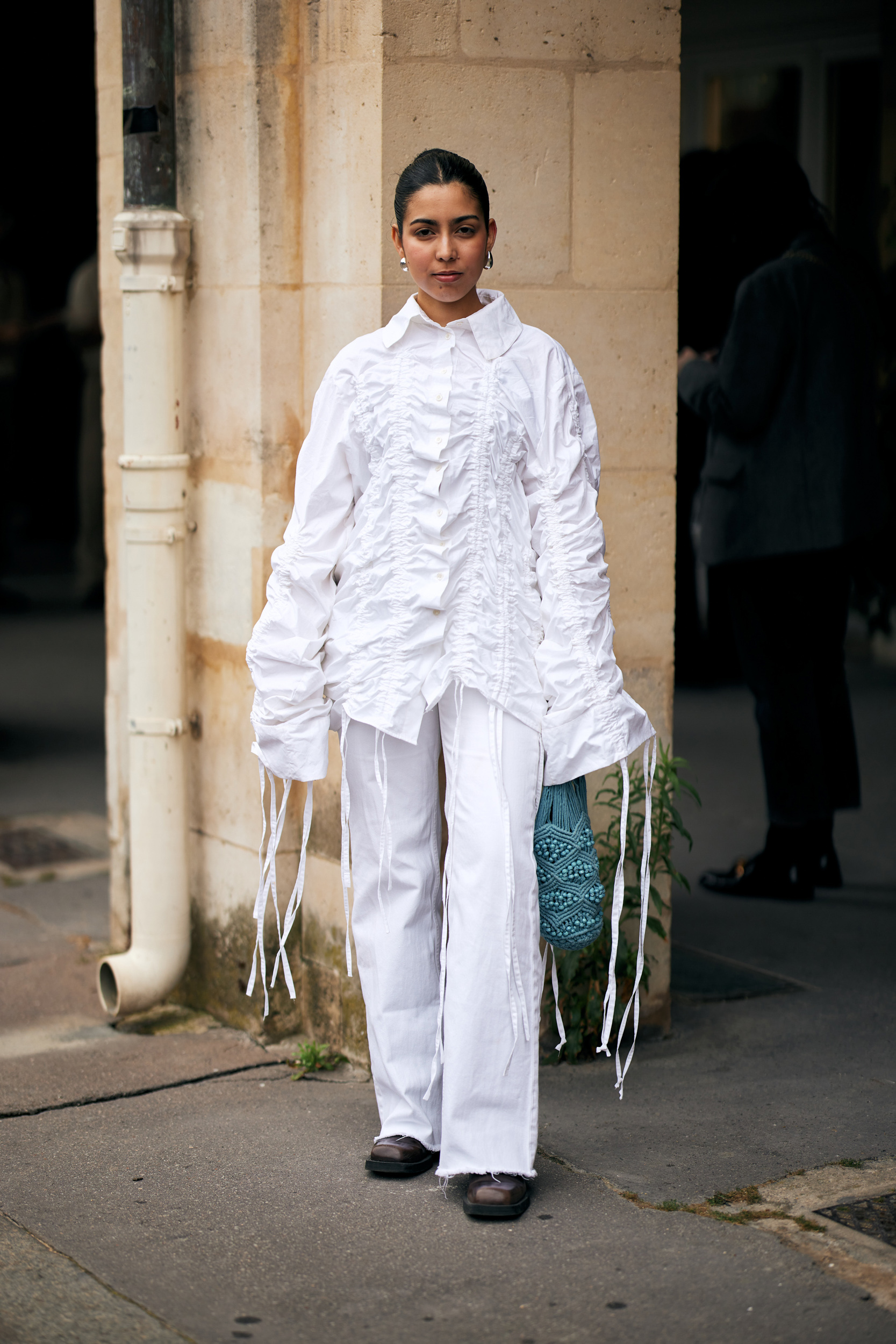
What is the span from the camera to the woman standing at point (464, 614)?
3475 mm

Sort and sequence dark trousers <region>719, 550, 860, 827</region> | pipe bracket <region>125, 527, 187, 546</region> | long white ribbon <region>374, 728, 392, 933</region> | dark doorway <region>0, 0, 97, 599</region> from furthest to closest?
dark doorway <region>0, 0, 97, 599</region> → dark trousers <region>719, 550, 860, 827</region> → pipe bracket <region>125, 527, 187, 546</region> → long white ribbon <region>374, 728, 392, 933</region>

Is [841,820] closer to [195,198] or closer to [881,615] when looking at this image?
[881,615]

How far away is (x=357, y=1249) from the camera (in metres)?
3.40

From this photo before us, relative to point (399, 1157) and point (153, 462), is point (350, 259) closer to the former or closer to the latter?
point (153, 462)

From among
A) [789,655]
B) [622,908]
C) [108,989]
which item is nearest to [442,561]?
[622,908]

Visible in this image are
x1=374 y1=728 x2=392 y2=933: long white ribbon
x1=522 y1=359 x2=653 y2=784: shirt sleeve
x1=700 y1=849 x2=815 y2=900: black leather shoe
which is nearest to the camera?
x1=522 y1=359 x2=653 y2=784: shirt sleeve

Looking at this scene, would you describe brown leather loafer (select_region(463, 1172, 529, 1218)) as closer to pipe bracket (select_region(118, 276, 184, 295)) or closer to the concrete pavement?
the concrete pavement

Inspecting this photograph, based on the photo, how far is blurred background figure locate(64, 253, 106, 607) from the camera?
448 inches

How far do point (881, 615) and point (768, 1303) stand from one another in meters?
5.65

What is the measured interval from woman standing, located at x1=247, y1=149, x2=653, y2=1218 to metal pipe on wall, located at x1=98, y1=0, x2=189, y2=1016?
1.10 m

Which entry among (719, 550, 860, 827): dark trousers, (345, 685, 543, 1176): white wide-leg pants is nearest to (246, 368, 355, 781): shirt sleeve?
(345, 685, 543, 1176): white wide-leg pants

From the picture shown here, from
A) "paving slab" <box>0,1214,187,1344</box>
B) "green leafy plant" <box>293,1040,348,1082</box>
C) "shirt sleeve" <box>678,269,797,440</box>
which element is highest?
"shirt sleeve" <box>678,269,797,440</box>

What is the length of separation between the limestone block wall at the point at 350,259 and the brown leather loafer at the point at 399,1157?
0.59 meters

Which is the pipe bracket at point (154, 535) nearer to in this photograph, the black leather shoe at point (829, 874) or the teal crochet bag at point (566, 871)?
the teal crochet bag at point (566, 871)
